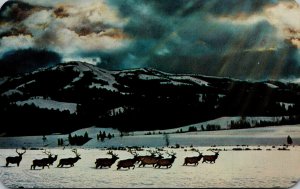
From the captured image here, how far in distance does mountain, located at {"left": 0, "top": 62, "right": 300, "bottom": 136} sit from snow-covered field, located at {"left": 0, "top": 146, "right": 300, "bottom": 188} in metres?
0.25

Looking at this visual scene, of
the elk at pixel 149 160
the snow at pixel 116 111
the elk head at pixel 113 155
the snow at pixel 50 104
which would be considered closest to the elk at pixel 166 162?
the elk at pixel 149 160

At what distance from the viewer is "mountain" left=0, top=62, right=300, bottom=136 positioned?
A: 3975 millimetres

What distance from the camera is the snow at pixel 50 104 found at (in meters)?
4.11

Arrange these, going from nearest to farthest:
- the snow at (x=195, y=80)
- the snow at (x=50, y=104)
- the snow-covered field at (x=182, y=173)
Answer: the snow-covered field at (x=182, y=173), the snow at (x=195, y=80), the snow at (x=50, y=104)

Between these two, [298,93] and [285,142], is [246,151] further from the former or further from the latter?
[298,93]

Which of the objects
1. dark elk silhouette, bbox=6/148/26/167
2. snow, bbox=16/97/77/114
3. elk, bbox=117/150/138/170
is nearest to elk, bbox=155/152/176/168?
elk, bbox=117/150/138/170

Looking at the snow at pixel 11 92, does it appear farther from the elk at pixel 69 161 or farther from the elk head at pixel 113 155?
the elk head at pixel 113 155

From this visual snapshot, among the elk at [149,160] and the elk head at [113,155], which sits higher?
the elk head at [113,155]

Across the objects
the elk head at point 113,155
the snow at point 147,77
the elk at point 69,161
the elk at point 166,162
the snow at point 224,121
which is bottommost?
the elk at point 166,162

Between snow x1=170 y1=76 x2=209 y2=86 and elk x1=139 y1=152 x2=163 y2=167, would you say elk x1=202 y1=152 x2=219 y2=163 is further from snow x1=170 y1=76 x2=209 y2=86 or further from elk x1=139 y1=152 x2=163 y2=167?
snow x1=170 y1=76 x2=209 y2=86

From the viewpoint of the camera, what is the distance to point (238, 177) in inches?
153

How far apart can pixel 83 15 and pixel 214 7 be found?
1003mm

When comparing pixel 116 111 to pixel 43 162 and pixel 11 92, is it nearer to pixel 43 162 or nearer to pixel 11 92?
pixel 43 162

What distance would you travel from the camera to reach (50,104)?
412cm
